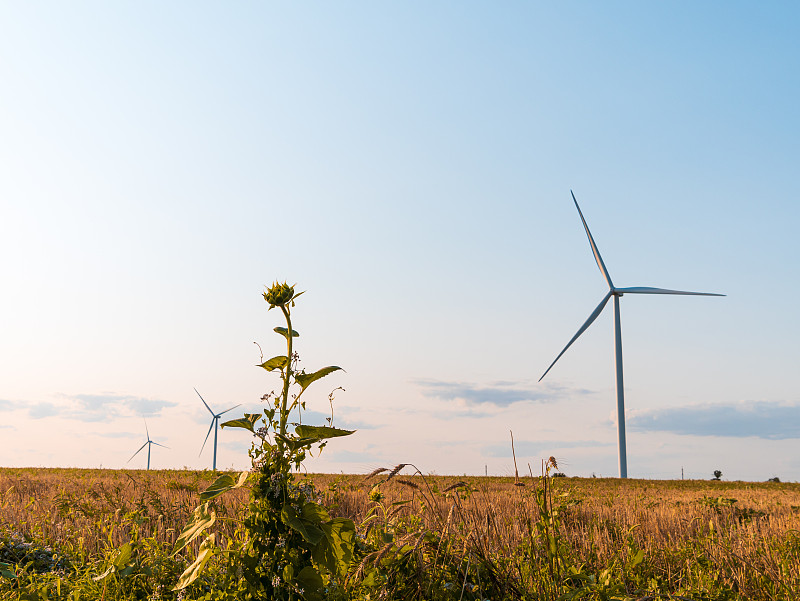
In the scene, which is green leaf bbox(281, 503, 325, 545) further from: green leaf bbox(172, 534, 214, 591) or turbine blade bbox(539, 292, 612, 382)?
turbine blade bbox(539, 292, 612, 382)

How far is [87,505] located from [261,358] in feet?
27.5

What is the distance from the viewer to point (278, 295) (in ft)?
14.3

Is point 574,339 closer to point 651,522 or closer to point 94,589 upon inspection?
point 651,522

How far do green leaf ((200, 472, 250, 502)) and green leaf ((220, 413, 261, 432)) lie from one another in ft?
1.05

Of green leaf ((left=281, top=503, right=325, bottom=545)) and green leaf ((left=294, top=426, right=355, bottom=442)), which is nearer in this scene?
green leaf ((left=281, top=503, right=325, bottom=545))

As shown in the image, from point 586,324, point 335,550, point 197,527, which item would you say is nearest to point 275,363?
point 197,527

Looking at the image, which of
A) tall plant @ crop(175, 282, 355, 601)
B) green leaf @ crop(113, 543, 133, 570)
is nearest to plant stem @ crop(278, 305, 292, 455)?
tall plant @ crop(175, 282, 355, 601)

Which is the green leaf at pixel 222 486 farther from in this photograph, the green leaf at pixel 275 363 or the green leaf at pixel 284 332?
the green leaf at pixel 284 332

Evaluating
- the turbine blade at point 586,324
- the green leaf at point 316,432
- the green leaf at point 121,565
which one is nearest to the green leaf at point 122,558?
the green leaf at point 121,565

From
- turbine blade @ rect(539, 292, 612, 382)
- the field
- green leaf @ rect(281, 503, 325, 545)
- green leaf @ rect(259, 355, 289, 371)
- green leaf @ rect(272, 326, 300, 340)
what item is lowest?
the field

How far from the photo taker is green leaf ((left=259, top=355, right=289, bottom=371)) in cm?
445

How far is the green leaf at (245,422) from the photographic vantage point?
4.34 m

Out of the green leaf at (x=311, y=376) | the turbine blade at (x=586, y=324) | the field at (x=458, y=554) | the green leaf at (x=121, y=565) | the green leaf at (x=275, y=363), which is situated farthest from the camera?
the turbine blade at (x=586, y=324)

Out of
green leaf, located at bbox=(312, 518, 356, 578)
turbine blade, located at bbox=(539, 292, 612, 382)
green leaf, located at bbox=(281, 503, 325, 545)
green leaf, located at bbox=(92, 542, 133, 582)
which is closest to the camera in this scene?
green leaf, located at bbox=(281, 503, 325, 545)
